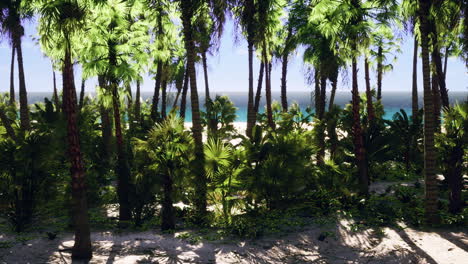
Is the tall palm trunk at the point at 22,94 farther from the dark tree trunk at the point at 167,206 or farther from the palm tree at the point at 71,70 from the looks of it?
the palm tree at the point at 71,70

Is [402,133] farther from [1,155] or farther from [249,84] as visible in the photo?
[1,155]

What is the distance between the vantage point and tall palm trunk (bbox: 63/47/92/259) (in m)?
9.37

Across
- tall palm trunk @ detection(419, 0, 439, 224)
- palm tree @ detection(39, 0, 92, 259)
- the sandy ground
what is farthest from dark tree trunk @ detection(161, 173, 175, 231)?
tall palm trunk @ detection(419, 0, 439, 224)

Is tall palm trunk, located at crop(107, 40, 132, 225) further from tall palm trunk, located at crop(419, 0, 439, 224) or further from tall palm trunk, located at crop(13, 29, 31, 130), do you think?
tall palm trunk, located at crop(419, 0, 439, 224)

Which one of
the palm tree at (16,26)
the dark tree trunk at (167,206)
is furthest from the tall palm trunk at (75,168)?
the palm tree at (16,26)

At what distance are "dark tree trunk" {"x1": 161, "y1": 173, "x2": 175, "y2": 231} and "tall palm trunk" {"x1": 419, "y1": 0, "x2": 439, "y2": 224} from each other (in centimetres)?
735

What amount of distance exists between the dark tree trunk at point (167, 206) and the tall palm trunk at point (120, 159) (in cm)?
133

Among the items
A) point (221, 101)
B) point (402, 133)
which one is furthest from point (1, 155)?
point (221, 101)

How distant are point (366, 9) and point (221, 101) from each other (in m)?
17.2

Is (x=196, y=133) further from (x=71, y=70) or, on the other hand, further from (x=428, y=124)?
(x=428, y=124)

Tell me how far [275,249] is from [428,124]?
5469 millimetres

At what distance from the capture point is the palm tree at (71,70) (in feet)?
29.6

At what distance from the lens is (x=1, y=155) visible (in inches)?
460

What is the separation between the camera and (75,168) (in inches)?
377
